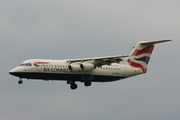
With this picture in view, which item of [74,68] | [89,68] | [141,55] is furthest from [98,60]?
[141,55]

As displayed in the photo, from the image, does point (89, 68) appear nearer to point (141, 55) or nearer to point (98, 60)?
→ point (98, 60)

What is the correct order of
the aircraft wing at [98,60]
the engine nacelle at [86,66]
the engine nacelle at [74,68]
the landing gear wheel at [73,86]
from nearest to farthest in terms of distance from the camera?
1. the aircraft wing at [98,60]
2. the engine nacelle at [74,68]
3. the engine nacelle at [86,66]
4. the landing gear wheel at [73,86]

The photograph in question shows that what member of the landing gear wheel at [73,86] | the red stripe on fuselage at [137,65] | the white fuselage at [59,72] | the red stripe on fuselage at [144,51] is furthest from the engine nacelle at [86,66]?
the red stripe on fuselage at [144,51]

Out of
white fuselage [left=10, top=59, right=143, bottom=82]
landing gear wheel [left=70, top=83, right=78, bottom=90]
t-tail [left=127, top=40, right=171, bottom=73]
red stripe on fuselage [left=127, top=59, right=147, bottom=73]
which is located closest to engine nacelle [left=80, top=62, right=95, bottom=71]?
white fuselage [left=10, top=59, right=143, bottom=82]

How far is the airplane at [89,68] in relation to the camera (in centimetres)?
4997

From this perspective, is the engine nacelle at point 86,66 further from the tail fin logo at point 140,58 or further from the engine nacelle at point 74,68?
the tail fin logo at point 140,58

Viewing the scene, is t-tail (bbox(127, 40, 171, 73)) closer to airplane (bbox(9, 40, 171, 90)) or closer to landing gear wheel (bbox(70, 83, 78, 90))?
airplane (bbox(9, 40, 171, 90))

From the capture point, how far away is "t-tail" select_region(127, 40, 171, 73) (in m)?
55.2

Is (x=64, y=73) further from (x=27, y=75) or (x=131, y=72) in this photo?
(x=131, y=72)

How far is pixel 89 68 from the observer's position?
5100 centimetres

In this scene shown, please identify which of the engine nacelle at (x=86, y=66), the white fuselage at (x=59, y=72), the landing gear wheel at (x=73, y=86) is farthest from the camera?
the landing gear wheel at (x=73, y=86)

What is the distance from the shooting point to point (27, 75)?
4988 cm

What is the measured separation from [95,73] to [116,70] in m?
2.26

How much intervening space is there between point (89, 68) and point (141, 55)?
6710mm
